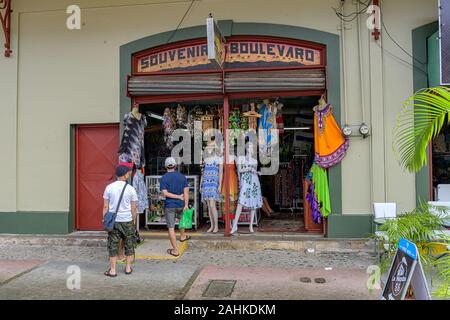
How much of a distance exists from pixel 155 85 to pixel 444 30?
196 inches

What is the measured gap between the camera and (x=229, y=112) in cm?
865

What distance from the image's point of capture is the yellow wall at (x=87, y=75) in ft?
25.6

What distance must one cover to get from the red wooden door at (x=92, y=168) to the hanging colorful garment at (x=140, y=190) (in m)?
0.72

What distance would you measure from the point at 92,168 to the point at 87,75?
6.16 ft

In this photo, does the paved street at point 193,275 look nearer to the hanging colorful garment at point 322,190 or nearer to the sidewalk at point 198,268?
the sidewalk at point 198,268

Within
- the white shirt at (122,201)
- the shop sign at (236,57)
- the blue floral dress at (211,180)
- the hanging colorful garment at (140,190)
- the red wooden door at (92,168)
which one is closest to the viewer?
the white shirt at (122,201)

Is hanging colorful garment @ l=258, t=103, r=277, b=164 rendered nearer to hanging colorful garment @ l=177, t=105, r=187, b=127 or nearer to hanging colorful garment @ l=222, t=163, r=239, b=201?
hanging colorful garment @ l=222, t=163, r=239, b=201

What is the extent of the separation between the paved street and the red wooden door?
0.99m

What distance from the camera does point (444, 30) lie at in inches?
252

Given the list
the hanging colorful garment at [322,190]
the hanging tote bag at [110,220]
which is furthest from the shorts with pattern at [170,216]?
the hanging colorful garment at [322,190]

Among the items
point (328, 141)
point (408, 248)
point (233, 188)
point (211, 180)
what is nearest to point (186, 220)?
point (211, 180)

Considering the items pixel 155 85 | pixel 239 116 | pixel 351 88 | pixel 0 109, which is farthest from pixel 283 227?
pixel 0 109

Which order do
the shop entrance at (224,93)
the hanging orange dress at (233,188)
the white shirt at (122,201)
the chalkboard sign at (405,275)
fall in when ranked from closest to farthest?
the chalkboard sign at (405,275)
the white shirt at (122,201)
the shop entrance at (224,93)
the hanging orange dress at (233,188)

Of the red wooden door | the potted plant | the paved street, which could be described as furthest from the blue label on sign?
the red wooden door
